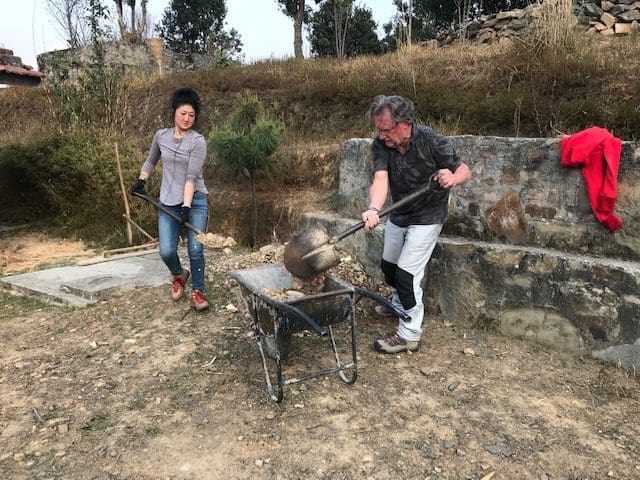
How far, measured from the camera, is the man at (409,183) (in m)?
3.06

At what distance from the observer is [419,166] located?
10.7 ft

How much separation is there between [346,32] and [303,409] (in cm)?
2007

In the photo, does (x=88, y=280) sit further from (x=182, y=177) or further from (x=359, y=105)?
(x=359, y=105)

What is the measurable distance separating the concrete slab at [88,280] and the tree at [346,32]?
16536 millimetres

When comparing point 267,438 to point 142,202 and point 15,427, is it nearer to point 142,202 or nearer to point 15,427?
point 15,427

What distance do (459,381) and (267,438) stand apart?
1275mm

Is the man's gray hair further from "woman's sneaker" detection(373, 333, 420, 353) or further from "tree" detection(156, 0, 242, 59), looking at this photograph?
"tree" detection(156, 0, 242, 59)

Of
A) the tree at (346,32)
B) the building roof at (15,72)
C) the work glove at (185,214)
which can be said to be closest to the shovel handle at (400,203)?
the work glove at (185,214)

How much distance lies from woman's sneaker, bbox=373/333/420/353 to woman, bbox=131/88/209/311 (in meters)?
1.56

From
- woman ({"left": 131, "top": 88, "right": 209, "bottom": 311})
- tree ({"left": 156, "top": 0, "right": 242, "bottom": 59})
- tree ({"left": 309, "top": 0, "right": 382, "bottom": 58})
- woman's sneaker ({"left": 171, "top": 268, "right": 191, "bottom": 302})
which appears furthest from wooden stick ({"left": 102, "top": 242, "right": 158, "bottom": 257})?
tree ({"left": 156, "top": 0, "right": 242, "bottom": 59})

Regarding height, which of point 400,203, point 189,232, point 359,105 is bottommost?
point 189,232

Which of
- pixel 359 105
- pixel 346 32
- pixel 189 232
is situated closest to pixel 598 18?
pixel 359 105

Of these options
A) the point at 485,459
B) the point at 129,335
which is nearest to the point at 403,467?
the point at 485,459

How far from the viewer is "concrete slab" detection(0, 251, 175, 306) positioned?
473 cm
